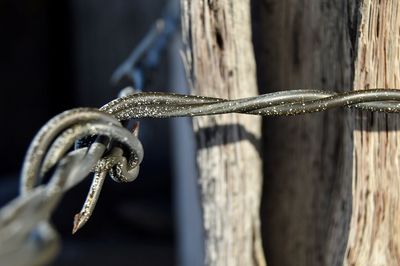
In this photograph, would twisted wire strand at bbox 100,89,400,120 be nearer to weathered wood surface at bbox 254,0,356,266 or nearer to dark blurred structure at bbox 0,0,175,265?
weathered wood surface at bbox 254,0,356,266

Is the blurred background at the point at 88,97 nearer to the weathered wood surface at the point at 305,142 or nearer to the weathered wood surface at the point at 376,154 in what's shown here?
the weathered wood surface at the point at 305,142

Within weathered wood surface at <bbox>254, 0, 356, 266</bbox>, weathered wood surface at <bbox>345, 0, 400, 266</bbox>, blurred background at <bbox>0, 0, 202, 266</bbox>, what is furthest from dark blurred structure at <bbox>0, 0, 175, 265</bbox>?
weathered wood surface at <bbox>345, 0, 400, 266</bbox>

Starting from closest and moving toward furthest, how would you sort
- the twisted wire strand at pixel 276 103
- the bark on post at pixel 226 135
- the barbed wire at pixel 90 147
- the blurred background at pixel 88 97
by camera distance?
the barbed wire at pixel 90 147 < the twisted wire strand at pixel 276 103 < the bark on post at pixel 226 135 < the blurred background at pixel 88 97

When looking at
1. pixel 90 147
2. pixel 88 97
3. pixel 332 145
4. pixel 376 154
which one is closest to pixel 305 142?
pixel 332 145

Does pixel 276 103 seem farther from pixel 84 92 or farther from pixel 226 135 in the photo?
pixel 84 92

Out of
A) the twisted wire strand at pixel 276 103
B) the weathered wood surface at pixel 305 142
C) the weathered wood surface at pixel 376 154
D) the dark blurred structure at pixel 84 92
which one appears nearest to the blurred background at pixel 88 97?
the dark blurred structure at pixel 84 92

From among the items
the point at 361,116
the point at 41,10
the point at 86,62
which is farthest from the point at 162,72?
the point at 361,116
